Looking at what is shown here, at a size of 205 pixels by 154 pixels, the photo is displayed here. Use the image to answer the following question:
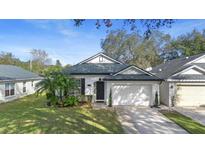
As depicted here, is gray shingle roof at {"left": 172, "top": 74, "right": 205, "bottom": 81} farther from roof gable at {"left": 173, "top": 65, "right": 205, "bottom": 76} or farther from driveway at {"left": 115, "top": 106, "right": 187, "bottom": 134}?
driveway at {"left": 115, "top": 106, "right": 187, "bottom": 134}

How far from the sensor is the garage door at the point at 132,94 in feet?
58.6

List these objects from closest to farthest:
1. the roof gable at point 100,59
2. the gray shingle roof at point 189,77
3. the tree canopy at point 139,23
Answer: the tree canopy at point 139,23 < the gray shingle roof at point 189,77 < the roof gable at point 100,59

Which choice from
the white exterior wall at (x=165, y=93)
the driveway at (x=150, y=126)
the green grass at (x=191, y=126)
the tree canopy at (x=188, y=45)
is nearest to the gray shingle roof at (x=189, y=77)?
the white exterior wall at (x=165, y=93)

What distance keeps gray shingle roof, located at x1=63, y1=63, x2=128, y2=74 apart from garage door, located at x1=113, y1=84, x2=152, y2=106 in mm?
2701

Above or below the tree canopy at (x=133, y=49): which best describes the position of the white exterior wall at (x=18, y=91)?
below

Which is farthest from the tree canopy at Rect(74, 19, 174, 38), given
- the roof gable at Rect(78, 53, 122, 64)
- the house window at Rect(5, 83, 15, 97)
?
the house window at Rect(5, 83, 15, 97)

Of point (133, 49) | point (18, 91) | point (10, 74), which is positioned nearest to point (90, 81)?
point (18, 91)

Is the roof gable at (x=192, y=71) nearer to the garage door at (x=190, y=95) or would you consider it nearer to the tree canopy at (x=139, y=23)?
the garage door at (x=190, y=95)
